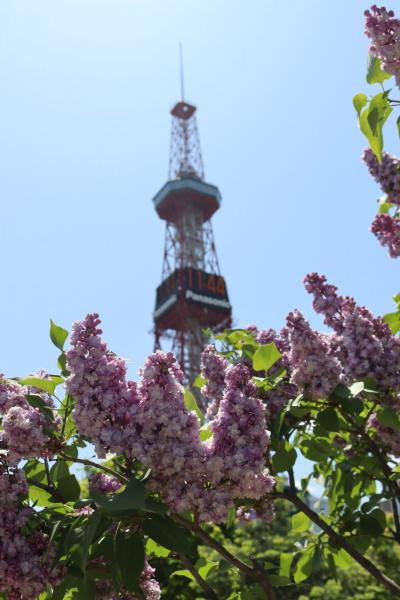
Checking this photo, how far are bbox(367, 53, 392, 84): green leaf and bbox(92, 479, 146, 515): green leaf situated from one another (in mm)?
2367

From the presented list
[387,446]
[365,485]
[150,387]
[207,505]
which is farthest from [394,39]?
[365,485]

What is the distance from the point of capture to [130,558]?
2.33 meters

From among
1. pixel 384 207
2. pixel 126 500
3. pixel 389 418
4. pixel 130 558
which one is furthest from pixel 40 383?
pixel 384 207

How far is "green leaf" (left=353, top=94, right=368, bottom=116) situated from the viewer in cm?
317

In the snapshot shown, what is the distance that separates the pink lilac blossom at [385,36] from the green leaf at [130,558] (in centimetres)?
247

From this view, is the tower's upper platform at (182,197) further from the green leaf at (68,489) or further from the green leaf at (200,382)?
the green leaf at (68,489)

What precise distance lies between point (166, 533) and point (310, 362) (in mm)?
1421

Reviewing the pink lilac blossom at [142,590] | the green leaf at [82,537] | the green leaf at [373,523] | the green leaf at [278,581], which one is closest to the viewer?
the green leaf at [82,537]

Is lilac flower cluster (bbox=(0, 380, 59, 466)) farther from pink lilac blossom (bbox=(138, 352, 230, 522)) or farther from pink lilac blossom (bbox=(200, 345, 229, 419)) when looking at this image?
pink lilac blossom (bbox=(200, 345, 229, 419))

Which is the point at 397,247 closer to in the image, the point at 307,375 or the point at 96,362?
the point at 307,375

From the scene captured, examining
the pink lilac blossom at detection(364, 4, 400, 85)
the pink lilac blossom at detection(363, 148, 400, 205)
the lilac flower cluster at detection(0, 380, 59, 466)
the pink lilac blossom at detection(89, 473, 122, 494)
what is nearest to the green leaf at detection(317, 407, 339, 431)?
the pink lilac blossom at detection(89, 473, 122, 494)

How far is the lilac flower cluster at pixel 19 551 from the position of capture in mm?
2396

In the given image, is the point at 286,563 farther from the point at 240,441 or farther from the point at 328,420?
the point at 240,441

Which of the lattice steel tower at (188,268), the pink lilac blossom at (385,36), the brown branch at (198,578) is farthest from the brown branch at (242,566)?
the lattice steel tower at (188,268)
